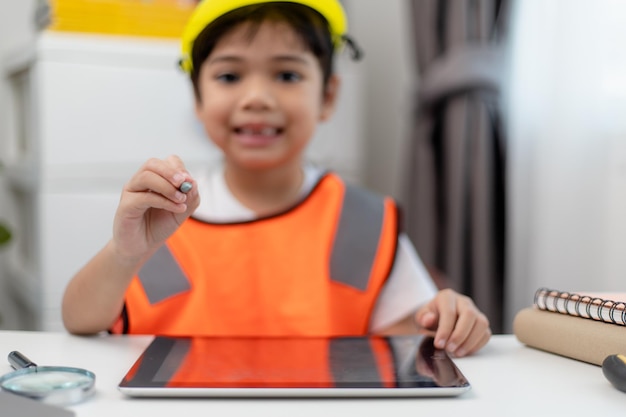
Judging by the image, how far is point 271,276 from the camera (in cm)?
105

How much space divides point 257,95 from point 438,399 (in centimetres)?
58

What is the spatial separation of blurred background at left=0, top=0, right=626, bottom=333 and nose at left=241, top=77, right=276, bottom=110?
1.92ft

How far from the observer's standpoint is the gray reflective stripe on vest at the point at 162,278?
0.97 metres

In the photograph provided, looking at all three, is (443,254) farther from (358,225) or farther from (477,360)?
(477,360)

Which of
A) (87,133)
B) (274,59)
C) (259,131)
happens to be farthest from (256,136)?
(87,133)

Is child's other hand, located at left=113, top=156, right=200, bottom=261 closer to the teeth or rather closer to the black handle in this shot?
the black handle

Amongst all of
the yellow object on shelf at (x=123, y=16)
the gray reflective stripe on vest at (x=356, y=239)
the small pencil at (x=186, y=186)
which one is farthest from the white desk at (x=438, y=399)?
the yellow object on shelf at (x=123, y=16)

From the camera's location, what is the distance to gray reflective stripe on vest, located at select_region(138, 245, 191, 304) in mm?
968

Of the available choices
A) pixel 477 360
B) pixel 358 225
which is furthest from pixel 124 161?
pixel 477 360

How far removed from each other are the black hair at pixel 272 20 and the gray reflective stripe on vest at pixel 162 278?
0.28m

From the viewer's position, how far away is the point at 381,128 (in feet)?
7.48

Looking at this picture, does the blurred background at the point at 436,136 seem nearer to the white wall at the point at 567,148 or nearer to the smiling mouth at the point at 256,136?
the white wall at the point at 567,148

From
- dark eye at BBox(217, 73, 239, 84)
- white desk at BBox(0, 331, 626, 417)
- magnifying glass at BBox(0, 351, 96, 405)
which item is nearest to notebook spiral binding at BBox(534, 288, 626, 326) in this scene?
white desk at BBox(0, 331, 626, 417)

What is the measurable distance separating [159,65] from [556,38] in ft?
2.81
